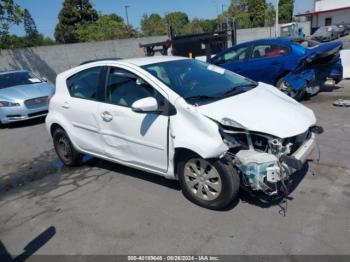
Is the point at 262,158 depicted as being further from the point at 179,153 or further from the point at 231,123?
the point at 179,153

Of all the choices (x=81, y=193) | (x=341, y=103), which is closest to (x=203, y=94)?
(x=81, y=193)

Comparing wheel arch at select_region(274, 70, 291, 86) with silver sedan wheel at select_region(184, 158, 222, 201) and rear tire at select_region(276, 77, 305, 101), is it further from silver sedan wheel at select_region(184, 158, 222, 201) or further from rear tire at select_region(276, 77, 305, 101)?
silver sedan wheel at select_region(184, 158, 222, 201)

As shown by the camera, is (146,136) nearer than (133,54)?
Yes

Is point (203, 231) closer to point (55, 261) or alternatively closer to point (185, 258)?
point (185, 258)

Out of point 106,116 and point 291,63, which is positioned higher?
point 106,116

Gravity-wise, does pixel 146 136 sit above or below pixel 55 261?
above

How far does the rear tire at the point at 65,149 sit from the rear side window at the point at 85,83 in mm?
731

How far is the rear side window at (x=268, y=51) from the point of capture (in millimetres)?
8148

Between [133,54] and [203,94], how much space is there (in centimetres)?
1942

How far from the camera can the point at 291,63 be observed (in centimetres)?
793

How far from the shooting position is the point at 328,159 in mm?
4762

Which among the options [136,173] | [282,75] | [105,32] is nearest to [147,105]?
[136,173]

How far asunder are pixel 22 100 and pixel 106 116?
17.7 feet

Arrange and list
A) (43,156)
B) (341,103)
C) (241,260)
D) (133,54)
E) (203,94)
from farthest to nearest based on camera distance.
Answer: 1. (133,54)
2. (341,103)
3. (43,156)
4. (203,94)
5. (241,260)
